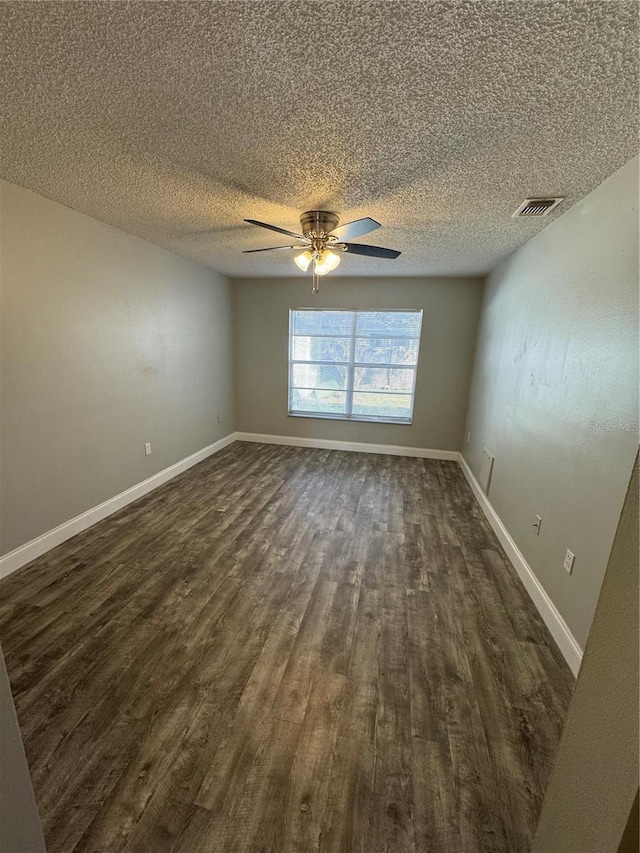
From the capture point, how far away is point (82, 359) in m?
2.62

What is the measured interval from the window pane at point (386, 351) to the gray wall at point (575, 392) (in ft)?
5.86

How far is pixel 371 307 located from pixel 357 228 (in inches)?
107

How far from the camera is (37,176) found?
6.38 feet

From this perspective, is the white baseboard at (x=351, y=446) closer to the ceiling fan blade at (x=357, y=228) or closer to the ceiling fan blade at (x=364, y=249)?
the ceiling fan blade at (x=364, y=249)

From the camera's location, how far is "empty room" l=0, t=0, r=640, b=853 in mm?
972

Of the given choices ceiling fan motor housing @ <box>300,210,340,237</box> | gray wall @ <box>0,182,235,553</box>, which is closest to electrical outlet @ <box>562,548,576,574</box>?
ceiling fan motor housing @ <box>300,210,340,237</box>

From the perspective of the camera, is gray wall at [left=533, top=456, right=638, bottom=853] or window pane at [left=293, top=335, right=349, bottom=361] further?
window pane at [left=293, top=335, right=349, bottom=361]

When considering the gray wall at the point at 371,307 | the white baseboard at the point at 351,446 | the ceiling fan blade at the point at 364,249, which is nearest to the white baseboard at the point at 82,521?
the white baseboard at the point at 351,446

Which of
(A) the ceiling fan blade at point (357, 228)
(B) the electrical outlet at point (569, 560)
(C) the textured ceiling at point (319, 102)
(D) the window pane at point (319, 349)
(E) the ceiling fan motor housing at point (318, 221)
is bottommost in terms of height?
(B) the electrical outlet at point (569, 560)

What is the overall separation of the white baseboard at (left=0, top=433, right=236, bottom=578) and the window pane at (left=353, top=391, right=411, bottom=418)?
2411 mm

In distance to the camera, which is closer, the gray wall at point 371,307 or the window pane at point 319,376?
the gray wall at point 371,307

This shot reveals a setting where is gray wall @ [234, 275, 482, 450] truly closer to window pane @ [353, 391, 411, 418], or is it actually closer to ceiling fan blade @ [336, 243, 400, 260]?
window pane @ [353, 391, 411, 418]

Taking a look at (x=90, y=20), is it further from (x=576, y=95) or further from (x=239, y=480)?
(x=239, y=480)

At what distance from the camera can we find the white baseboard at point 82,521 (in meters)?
2.23
